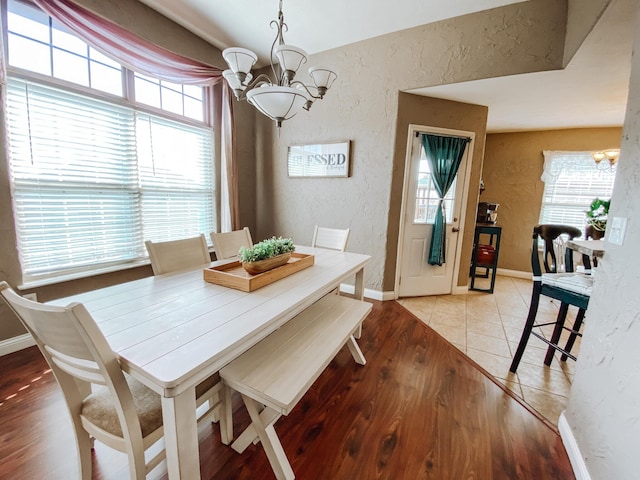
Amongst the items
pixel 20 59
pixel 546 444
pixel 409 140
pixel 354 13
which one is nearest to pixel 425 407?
pixel 546 444

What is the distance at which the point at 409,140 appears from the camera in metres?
2.91

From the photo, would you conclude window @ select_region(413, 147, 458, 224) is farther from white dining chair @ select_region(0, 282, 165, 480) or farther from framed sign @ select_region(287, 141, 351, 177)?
white dining chair @ select_region(0, 282, 165, 480)

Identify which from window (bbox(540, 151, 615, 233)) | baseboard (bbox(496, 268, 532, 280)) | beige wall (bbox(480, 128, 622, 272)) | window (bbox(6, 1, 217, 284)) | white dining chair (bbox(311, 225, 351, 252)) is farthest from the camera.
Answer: baseboard (bbox(496, 268, 532, 280))

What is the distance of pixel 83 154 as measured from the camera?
6.98 feet

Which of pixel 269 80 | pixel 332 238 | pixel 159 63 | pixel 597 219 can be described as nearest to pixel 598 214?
pixel 597 219

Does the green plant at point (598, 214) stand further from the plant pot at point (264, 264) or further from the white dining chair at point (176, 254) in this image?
the white dining chair at point (176, 254)

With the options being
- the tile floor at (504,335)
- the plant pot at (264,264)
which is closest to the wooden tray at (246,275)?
the plant pot at (264,264)

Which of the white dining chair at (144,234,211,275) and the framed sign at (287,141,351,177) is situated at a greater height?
the framed sign at (287,141,351,177)

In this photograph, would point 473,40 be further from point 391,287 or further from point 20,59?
point 20,59

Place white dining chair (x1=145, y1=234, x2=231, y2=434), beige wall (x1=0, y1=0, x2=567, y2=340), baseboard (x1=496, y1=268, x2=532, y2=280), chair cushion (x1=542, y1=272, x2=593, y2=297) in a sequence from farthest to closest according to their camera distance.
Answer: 1. baseboard (x1=496, y1=268, x2=532, y2=280)
2. beige wall (x1=0, y1=0, x2=567, y2=340)
3. chair cushion (x1=542, y1=272, x2=593, y2=297)
4. white dining chair (x1=145, y1=234, x2=231, y2=434)

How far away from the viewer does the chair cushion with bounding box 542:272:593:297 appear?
5.02 feet

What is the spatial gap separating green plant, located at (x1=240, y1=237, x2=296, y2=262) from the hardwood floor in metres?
0.89

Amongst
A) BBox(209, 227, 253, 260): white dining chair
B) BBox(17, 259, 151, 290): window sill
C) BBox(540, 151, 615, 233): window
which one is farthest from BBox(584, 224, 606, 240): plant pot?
BBox(17, 259, 151, 290): window sill

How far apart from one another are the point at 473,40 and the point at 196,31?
9.04 feet
